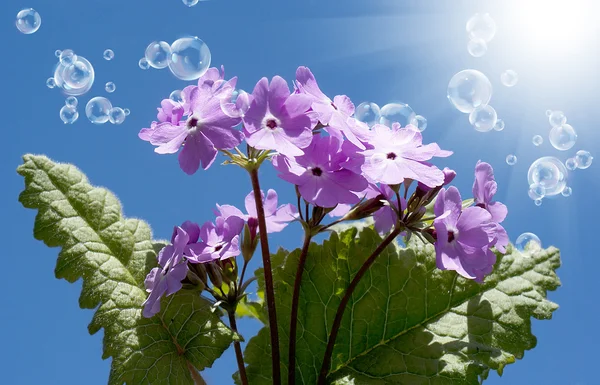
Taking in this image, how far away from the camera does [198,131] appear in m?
1.23

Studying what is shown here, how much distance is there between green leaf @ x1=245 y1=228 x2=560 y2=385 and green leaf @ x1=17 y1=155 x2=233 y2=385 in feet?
0.56

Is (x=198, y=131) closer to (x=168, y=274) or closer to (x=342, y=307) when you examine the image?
(x=168, y=274)

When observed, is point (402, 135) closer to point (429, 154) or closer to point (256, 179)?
point (429, 154)

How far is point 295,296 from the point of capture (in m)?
1.31

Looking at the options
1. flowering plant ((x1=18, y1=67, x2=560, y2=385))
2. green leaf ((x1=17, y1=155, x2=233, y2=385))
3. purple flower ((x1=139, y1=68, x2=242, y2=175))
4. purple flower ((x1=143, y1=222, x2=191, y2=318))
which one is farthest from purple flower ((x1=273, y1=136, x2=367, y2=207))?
green leaf ((x1=17, y1=155, x2=233, y2=385))

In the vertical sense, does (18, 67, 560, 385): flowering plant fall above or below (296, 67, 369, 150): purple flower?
below

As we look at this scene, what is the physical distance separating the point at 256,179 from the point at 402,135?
1.24 ft

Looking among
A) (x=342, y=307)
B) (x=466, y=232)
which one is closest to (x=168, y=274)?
(x=342, y=307)

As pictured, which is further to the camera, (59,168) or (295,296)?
(59,168)

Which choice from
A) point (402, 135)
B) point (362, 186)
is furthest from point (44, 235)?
point (402, 135)

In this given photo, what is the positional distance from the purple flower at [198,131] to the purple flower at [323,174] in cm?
13

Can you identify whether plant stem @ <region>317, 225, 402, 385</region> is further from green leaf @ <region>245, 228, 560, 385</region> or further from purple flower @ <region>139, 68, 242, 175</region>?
purple flower @ <region>139, 68, 242, 175</region>

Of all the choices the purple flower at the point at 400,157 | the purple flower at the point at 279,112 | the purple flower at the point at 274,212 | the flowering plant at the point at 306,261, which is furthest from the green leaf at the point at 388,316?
the purple flower at the point at 279,112

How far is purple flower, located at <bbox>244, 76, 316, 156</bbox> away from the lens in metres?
1.21
